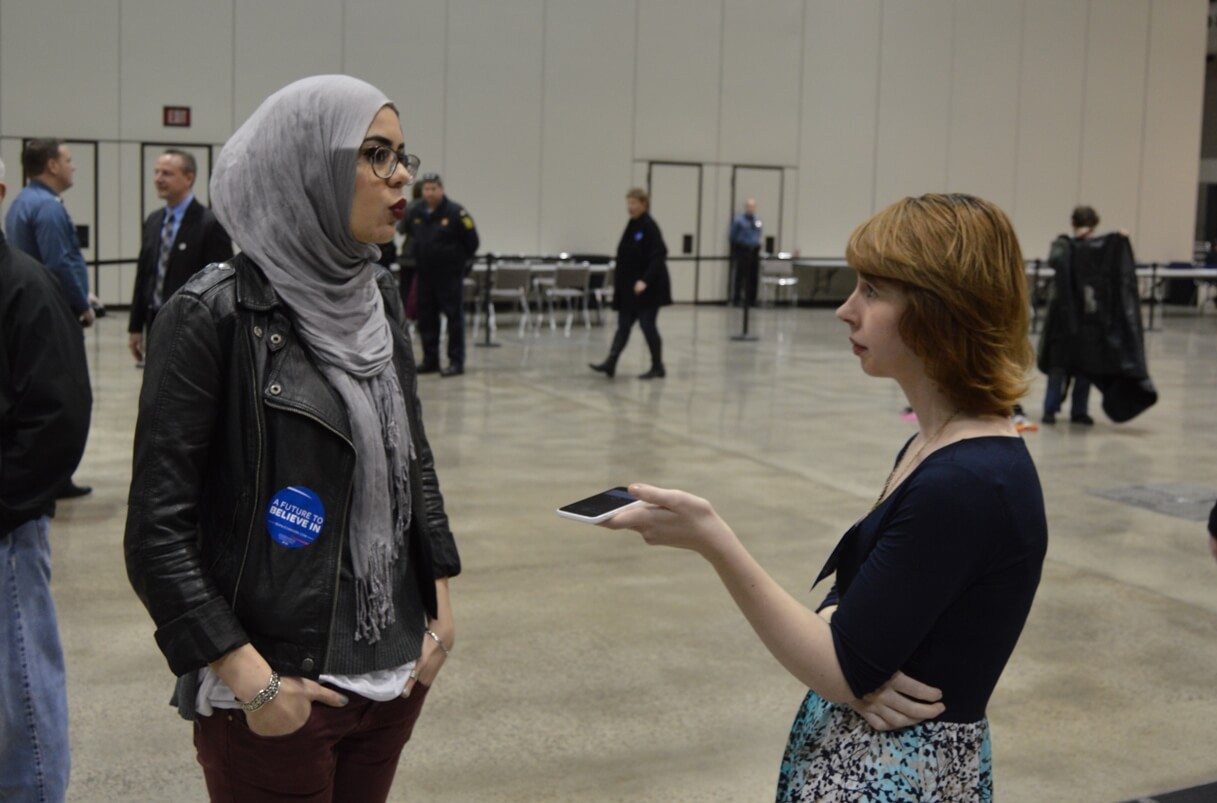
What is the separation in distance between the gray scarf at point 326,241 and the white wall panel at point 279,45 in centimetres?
1751

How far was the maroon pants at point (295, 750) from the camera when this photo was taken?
6.76 ft

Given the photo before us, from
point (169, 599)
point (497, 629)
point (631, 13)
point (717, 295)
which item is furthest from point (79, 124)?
point (169, 599)

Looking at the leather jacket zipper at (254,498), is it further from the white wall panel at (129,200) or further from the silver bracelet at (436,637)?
the white wall panel at (129,200)

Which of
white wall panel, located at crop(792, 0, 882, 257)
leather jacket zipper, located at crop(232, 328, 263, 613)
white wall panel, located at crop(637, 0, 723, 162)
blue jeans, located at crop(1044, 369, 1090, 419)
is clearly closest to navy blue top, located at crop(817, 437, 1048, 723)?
leather jacket zipper, located at crop(232, 328, 263, 613)

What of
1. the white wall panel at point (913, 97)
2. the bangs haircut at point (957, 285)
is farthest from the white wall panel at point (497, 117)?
the bangs haircut at point (957, 285)

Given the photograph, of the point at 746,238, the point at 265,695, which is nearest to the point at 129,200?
the point at 746,238

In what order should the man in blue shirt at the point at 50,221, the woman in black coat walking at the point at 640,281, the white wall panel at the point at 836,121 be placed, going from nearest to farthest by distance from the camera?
the man in blue shirt at the point at 50,221 < the woman in black coat walking at the point at 640,281 < the white wall panel at the point at 836,121

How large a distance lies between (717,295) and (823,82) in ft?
14.2

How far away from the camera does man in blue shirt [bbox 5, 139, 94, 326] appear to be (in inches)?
295

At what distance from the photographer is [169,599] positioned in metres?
1.95

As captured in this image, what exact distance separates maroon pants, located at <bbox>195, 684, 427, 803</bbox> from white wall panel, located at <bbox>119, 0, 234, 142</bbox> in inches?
699

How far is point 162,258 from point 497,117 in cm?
1315

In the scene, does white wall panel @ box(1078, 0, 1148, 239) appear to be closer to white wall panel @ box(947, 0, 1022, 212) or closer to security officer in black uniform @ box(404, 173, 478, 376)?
white wall panel @ box(947, 0, 1022, 212)

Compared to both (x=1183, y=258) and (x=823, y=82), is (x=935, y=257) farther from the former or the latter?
(x=1183, y=258)
